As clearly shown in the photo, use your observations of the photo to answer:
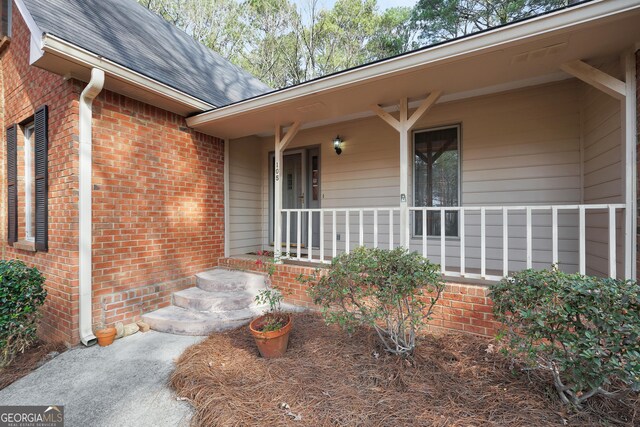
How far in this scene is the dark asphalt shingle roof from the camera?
3125 mm

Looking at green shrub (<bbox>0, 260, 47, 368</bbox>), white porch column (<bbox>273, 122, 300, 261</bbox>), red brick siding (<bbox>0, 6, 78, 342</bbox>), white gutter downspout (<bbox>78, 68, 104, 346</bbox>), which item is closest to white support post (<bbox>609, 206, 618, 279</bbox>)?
white porch column (<bbox>273, 122, 300, 261</bbox>)

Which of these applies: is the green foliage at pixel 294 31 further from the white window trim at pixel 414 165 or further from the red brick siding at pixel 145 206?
the red brick siding at pixel 145 206

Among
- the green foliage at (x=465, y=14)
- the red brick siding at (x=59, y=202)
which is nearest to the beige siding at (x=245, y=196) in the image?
the red brick siding at (x=59, y=202)

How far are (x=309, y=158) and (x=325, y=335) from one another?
3.59 metres

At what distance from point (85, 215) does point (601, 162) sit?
573 cm

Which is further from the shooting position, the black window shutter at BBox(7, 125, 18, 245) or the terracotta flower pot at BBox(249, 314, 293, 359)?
the black window shutter at BBox(7, 125, 18, 245)

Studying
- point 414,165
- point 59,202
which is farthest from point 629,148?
point 59,202

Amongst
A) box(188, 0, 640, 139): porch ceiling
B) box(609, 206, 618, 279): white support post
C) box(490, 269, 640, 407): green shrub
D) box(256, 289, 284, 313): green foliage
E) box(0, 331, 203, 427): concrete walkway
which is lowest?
box(0, 331, 203, 427): concrete walkway

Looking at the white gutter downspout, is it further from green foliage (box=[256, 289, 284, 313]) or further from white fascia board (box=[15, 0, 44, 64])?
green foliage (box=[256, 289, 284, 313])

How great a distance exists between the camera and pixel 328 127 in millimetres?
5316

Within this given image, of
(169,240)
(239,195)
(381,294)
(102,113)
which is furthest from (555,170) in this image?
(102,113)

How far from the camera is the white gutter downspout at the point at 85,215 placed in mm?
3086

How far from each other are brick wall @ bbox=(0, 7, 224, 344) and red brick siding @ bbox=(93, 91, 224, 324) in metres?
0.01

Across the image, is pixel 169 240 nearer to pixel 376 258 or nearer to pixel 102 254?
pixel 102 254
